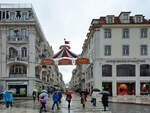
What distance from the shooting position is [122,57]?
1759 inches

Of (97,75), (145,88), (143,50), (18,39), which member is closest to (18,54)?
(18,39)

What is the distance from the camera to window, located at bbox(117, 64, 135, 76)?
4459 cm

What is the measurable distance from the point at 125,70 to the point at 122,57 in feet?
7.94

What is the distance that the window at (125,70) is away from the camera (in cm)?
4459

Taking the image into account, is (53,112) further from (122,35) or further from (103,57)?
(122,35)

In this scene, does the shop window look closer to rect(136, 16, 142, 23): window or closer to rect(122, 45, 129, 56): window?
rect(122, 45, 129, 56): window

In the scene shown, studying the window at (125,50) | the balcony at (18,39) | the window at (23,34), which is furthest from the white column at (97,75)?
the window at (23,34)

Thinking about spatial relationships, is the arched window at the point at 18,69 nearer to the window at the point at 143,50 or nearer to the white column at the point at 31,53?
the white column at the point at 31,53

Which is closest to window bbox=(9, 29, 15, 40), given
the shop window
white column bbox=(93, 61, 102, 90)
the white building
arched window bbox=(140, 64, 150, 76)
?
the white building

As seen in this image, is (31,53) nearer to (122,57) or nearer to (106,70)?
(106,70)

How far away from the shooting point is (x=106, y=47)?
45.0 meters

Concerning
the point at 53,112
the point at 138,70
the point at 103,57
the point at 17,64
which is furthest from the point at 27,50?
the point at 53,112

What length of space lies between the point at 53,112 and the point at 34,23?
29.9 m

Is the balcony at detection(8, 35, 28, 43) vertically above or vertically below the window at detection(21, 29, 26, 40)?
below
